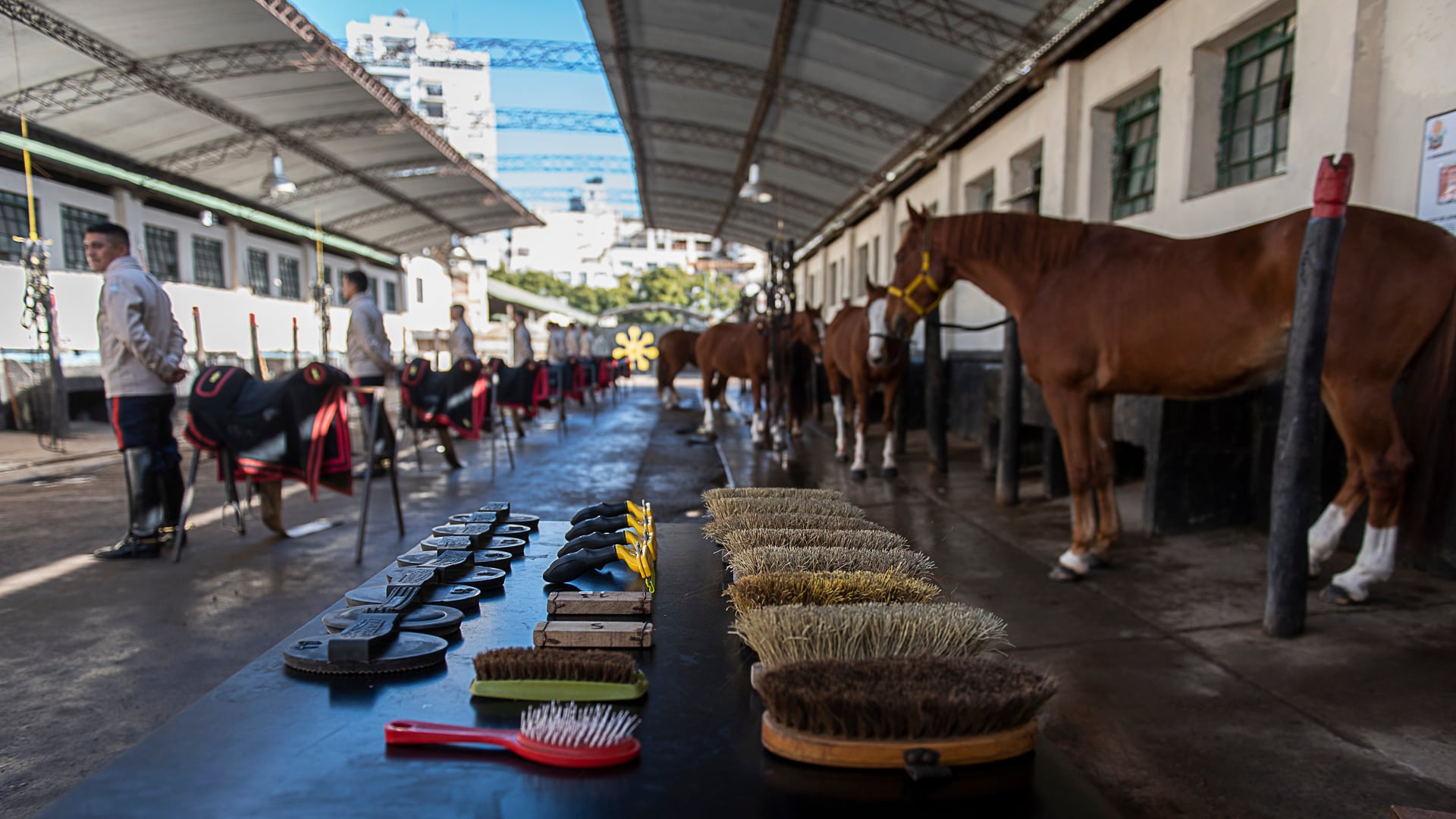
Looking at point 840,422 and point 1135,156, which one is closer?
point 1135,156

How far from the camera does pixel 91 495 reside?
727cm

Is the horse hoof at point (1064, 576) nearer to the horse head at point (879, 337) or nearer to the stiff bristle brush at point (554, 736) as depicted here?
the horse head at point (879, 337)

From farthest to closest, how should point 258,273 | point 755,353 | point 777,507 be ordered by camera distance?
1. point 258,273
2. point 755,353
3. point 777,507

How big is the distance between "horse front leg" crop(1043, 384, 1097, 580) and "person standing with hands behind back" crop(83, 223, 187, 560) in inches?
215

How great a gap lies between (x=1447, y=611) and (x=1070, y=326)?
2.15 meters

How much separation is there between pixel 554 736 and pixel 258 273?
2642 cm

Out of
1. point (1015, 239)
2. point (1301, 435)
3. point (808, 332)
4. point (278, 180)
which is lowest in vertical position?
point (1301, 435)

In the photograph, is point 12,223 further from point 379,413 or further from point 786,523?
point 786,523

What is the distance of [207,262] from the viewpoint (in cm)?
2116

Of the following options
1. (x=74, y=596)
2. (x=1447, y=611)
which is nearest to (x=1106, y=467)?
(x=1447, y=611)

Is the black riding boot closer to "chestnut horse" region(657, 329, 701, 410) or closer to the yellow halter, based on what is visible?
the yellow halter

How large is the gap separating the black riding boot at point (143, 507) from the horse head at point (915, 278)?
513 centimetres

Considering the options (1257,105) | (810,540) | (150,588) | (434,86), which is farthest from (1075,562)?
(434,86)

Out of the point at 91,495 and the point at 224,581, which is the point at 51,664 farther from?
the point at 91,495
